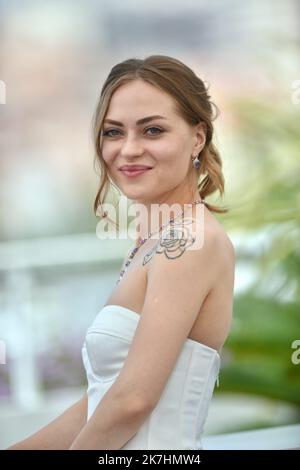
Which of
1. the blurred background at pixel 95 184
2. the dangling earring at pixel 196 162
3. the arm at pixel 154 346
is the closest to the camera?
the arm at pixel 154 346

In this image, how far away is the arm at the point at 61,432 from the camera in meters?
1.57

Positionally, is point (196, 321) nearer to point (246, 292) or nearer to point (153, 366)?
point (153, 366)

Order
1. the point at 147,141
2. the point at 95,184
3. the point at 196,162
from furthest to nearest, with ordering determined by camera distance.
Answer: the point at 95,184 → the point at 196,162 → the point at 147,141

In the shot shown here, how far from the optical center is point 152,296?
50.7 inches

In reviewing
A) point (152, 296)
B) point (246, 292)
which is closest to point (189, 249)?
point (152, 296)

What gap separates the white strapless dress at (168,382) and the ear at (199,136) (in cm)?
35

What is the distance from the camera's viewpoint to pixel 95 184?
4.72m

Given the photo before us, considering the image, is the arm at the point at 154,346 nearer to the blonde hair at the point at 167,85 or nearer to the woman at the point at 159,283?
the woman at the point at 159,283

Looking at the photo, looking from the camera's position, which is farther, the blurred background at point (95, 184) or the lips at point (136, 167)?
the blurred background at point (95, 184)

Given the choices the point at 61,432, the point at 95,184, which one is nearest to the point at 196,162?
the point at 61,432

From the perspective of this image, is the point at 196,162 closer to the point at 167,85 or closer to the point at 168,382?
the point at 167,85

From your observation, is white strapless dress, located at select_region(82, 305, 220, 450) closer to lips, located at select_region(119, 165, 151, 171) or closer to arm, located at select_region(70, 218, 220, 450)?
arm, located at select_region(70, 218, 220, 450)

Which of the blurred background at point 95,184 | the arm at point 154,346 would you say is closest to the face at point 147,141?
the arm at point 154,346

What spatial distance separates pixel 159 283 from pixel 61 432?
0.47 metres
